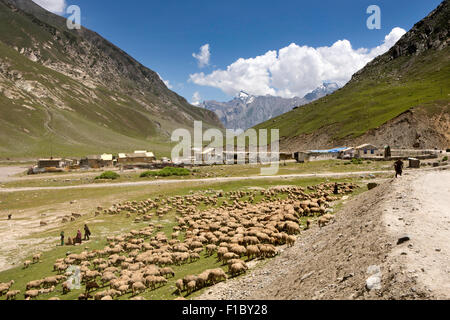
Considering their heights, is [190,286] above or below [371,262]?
below

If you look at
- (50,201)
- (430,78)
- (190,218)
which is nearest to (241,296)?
(190,218)

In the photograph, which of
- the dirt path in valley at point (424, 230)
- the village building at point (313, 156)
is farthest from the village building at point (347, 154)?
the dirt path in valley at point (424, 230)

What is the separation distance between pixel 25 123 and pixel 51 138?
23.2 metres

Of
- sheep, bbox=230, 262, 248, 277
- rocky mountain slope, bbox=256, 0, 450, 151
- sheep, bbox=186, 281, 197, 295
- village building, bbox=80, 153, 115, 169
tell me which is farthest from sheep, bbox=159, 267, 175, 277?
rocky mountain slope, bbox=256, 0, 450, 151

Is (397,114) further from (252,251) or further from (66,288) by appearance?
(66,288)

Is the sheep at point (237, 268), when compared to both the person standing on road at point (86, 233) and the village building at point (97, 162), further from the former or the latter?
the village building at point (97, 162)

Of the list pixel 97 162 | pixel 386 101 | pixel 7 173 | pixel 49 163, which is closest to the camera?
pixel 7 173

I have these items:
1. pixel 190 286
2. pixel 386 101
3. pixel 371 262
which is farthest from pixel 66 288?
pixel 386 101

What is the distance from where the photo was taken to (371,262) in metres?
10.7

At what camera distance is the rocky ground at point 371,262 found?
8812 millimetres

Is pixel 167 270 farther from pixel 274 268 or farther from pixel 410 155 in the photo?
pixel 410 155

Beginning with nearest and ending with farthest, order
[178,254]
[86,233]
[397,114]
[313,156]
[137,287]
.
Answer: [137,287] < [178,254] < [86,233] < [313,156] < [397,114]

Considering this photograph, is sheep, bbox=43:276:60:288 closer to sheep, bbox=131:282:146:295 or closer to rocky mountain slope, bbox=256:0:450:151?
sheep, bbox=131:282:146:295

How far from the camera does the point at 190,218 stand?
3173cm
